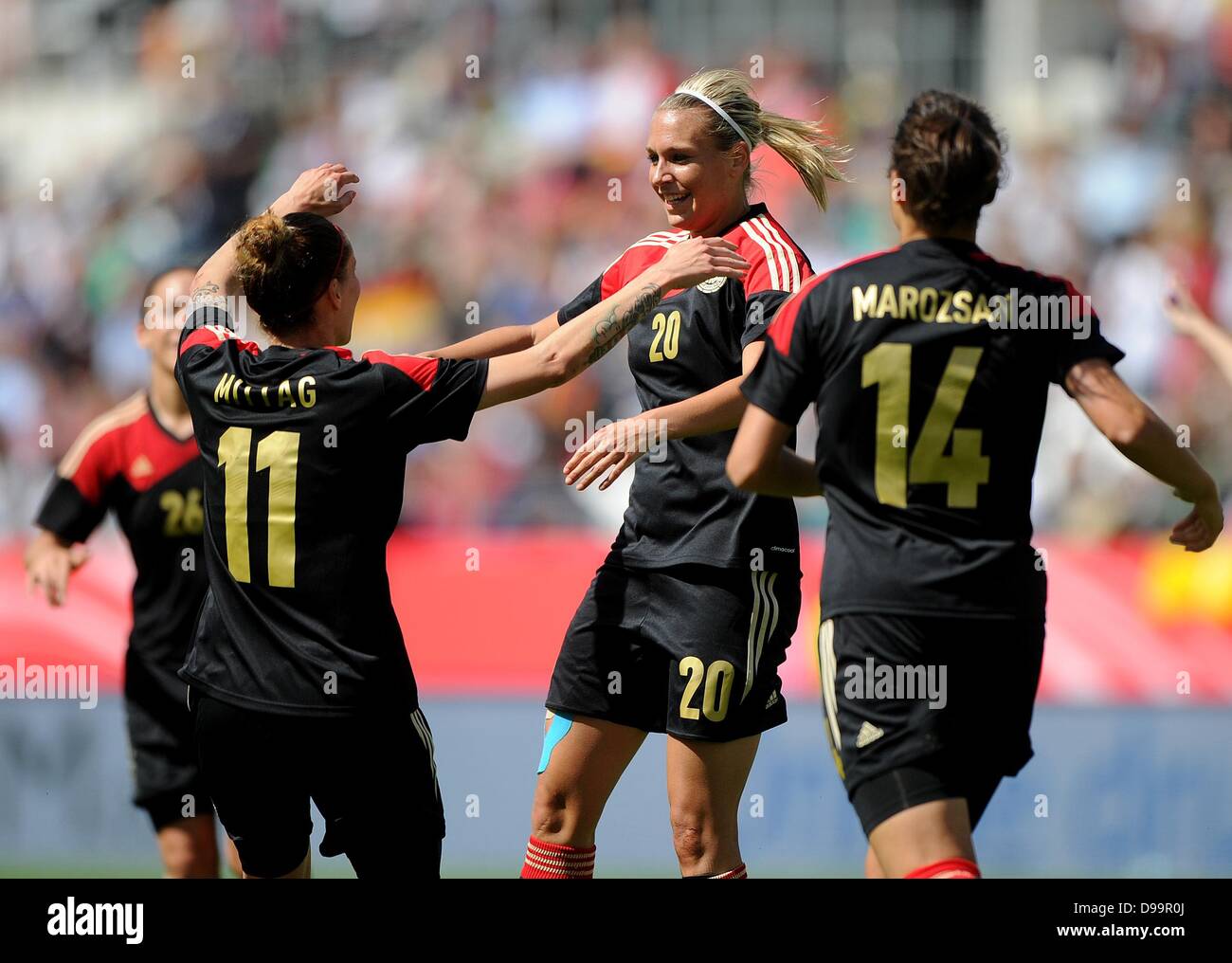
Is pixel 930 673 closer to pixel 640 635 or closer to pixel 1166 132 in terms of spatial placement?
pixel 640 635

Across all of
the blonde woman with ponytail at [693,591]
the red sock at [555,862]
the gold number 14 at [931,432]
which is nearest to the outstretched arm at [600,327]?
the blonde woman with ponytail at [693,591]

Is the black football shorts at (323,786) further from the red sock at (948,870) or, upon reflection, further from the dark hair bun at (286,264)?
the red sock at (948,870)

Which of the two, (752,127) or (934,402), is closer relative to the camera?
(934,402)

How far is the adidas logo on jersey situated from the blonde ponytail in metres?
1.88

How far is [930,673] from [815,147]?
2.00 meters

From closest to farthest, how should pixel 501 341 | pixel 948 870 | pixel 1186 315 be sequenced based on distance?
pixel 948 870 → pixel 501 341 → pixel 1186 315

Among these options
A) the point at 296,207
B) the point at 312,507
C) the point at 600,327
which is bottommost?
the point at 312,507

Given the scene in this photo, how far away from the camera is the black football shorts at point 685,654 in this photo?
4871 millimetres

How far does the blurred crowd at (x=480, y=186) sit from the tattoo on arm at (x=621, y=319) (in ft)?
19.9

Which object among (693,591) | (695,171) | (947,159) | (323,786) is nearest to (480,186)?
(695,171)

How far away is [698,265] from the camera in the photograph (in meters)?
4.40

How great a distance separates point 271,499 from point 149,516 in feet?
7.85

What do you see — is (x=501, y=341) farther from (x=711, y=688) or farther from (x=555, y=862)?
(x=555, y=862)

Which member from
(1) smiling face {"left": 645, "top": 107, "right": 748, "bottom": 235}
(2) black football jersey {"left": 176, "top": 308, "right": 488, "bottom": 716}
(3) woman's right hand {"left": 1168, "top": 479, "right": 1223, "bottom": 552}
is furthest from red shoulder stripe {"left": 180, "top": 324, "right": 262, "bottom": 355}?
(3) woman's right hand {"left": 1168, "top": 479, "right": 1223, "bottom": 552}
